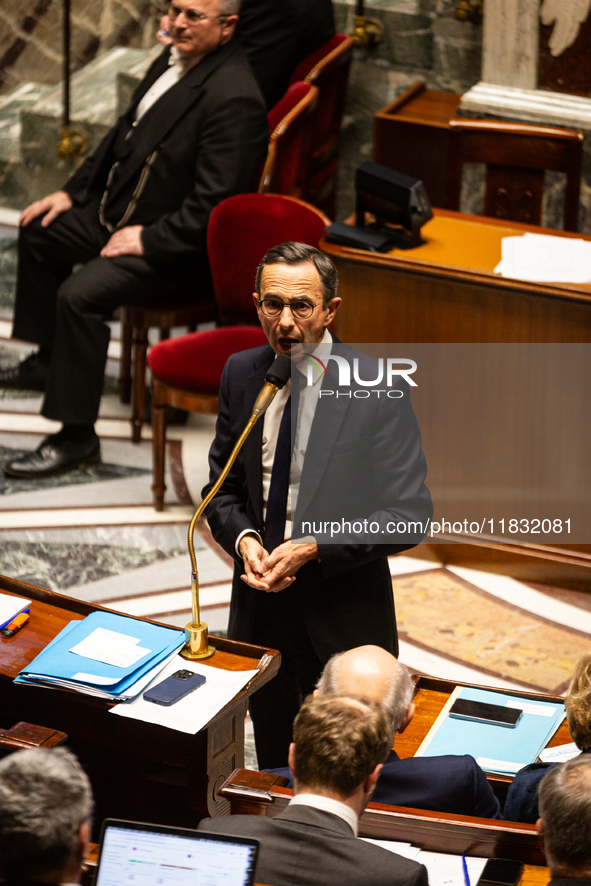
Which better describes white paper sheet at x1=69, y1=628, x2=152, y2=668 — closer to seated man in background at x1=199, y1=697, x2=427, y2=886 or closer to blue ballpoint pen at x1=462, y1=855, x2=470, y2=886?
seated man in background at x1=199, y1=697, x2=427, y2=886

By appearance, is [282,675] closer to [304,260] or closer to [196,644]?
[196,644]

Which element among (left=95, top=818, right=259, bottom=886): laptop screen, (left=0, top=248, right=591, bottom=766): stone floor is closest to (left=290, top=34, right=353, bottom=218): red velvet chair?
(left=0, top=248, right=591, bottom=766): stone floor

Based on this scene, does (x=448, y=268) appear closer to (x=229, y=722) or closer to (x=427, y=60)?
(x=229, y=722)

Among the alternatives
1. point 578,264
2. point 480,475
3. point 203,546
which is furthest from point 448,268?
point 203,546

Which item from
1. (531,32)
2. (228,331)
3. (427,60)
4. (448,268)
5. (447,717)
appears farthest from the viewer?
(427,60)

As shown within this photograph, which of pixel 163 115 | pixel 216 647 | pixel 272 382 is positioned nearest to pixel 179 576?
pixel 216 647

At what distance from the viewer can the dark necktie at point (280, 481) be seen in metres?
2.55

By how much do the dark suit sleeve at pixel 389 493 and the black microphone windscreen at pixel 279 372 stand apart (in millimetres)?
303

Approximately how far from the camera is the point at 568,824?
1.67 m

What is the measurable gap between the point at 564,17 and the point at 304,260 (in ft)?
9.34

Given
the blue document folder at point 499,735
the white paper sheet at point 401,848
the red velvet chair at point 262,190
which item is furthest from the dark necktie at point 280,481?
the red velvet chair at point 262,190

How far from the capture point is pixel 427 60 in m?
6.23

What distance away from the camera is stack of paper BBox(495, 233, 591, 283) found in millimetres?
3902

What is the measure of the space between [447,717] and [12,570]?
2.03 meters
